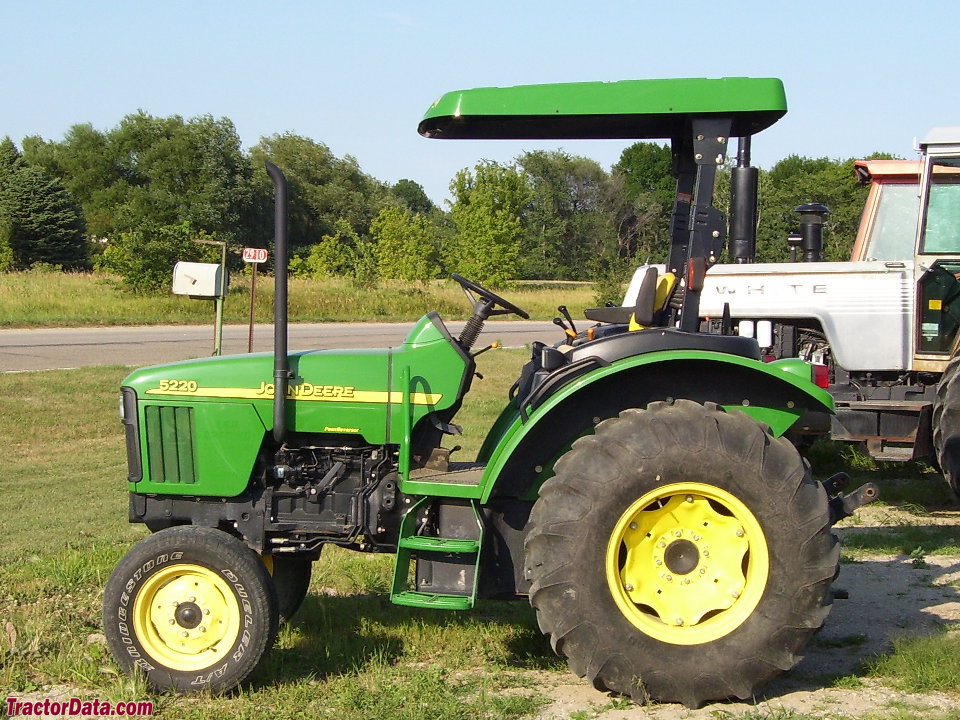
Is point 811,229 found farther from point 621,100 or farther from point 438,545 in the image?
point 438,545

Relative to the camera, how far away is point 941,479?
952 cm

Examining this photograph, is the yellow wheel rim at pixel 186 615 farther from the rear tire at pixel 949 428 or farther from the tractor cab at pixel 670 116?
the rear tire at pixel 949 428

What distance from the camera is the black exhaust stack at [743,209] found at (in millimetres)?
8977

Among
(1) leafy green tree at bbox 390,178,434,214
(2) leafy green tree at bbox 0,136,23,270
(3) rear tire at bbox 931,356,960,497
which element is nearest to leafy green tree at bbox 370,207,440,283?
(2) leafy green tree at bbox 0,136,23,270

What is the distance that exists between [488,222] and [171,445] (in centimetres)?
3297

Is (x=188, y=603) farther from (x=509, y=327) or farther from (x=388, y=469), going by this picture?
(x=509, y=327)

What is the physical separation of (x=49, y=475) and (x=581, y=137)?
6.84 m

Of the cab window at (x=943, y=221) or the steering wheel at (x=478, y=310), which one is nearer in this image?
the steering wheel at (x=478, y=310)

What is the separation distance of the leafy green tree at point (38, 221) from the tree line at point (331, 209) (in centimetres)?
6

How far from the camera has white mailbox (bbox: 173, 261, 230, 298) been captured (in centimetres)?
1068

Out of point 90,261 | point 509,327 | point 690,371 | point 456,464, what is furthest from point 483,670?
point 90,261

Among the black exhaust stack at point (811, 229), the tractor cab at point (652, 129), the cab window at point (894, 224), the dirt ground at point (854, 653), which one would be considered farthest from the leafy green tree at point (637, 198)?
the tractor cab at point (652, 129)

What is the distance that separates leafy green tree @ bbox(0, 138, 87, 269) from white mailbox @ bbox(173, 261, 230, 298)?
35.6 meters

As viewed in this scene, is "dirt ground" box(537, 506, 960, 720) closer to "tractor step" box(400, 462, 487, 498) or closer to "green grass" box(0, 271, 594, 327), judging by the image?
"tractor step" box(400, 462, 487, 498)
